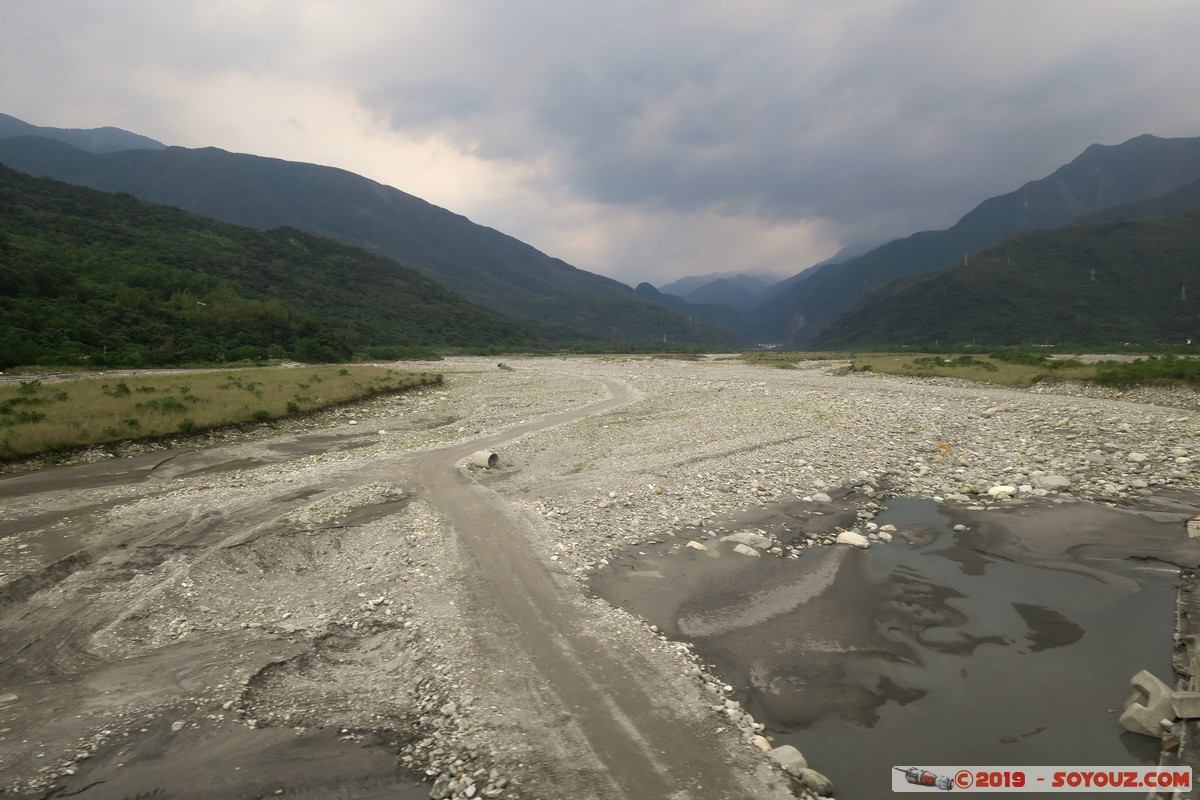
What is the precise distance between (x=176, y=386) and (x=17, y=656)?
101 feet

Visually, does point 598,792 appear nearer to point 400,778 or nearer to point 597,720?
point 597,720

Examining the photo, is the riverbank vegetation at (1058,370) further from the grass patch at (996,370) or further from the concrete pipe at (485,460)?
the concrete pipe at (485,460)

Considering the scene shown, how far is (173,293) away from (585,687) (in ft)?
313

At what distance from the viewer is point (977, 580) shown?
11.3 meters

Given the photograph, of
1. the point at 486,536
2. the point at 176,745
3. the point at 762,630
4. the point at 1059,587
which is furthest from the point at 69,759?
the point at 1059,587

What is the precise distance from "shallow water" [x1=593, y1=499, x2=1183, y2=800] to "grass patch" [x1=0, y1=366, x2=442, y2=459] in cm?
2380

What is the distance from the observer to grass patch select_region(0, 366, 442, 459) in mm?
21781

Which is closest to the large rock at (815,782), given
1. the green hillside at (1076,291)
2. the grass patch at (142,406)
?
the grass patch at (142,406)

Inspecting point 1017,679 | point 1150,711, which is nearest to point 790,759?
point 1017,679

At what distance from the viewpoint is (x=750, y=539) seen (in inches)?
516

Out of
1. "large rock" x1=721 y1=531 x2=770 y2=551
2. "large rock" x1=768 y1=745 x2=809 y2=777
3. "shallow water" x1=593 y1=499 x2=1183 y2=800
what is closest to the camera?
"large rock" x1=768 y1=745 x2=809 y2=777

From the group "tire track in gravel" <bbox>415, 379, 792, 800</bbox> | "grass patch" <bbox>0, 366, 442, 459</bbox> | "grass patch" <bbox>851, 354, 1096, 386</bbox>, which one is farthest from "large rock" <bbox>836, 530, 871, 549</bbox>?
"grass patch" <bbox>851, 354, 1096, 386</bbox>

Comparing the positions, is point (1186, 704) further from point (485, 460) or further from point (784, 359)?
point (784, 359)

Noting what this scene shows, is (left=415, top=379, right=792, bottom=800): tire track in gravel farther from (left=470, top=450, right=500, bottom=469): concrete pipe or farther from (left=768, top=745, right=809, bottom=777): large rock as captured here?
(left=470, top=450, right=500, bottom=469): concrete pipe
